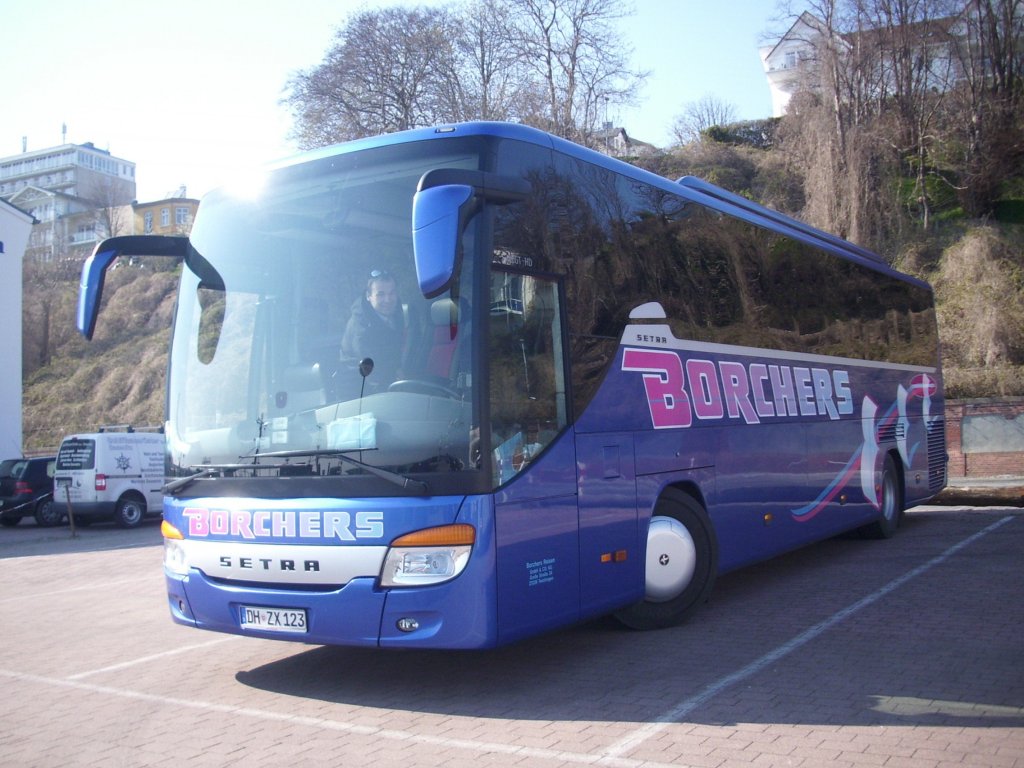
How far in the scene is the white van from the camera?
23.6 meters

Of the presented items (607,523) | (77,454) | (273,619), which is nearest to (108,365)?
(77,454)

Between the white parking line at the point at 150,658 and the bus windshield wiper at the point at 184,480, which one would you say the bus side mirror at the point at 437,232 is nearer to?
the bus windshield wiper at the point at 184,480

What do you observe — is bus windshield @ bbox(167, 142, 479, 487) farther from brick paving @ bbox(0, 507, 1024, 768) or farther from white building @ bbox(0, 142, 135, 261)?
white building @ bbox(0, 142, 135, 261)

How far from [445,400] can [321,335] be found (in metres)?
1.09

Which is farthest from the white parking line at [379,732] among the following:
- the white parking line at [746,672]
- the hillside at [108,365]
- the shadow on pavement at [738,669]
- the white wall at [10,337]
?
the hillside at [108,365]

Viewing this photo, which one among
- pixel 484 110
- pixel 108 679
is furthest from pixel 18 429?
pixel 108 679

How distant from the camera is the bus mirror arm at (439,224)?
5215 millimetres

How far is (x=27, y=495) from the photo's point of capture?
997 inches

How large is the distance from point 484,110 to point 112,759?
35881 mm

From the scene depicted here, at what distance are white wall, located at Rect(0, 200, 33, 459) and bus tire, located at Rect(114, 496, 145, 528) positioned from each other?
9985 mm

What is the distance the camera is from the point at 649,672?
6.82 meters

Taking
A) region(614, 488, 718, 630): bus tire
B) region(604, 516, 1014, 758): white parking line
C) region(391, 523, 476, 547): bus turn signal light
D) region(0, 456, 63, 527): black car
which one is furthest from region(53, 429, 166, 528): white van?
region(391, 523, 476, 547): bus turn signal light

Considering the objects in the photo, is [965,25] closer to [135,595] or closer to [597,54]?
[597,54]

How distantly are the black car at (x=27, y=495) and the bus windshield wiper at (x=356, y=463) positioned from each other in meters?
21.6
